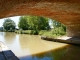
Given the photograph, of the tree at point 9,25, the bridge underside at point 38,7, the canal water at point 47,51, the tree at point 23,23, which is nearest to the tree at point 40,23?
the tree at point 23,23

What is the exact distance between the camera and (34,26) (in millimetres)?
31406

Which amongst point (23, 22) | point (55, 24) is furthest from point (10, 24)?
point (55, 24)

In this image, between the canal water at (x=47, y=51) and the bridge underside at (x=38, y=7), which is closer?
the bridge underside at (x=38, y=7)

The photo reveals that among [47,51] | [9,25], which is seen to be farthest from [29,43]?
[9,25]

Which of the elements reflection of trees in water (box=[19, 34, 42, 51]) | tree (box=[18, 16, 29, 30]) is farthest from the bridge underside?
tree (box=[18, 16, 29, 30])

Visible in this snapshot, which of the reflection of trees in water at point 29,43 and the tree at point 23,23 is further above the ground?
the tree at point 23,23

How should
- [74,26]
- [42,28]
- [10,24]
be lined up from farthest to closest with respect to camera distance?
[10,24], [42,28], [74,26]

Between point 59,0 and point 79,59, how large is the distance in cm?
315

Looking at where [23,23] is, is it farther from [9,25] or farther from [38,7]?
[38,7]

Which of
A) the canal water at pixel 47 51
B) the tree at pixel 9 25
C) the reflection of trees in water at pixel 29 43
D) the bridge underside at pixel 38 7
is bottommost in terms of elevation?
the reflection of trees in water at pixel 29 43

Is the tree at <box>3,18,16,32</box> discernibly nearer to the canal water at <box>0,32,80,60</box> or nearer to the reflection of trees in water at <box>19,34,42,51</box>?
the reflection of trees in water at <box>19,34,42,51</box>

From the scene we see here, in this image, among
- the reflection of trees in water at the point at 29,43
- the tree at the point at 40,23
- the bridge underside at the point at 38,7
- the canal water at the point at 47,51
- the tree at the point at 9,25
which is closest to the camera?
the bridge underside at the point at 38,7

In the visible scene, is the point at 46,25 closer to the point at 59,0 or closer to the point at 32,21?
the point at 32,21

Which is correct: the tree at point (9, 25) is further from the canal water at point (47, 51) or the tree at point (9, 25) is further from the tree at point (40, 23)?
the canal water at point (47, 51)
